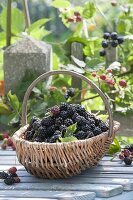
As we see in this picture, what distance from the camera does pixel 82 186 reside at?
7.50 ft

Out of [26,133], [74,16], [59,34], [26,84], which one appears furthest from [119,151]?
[59,34]

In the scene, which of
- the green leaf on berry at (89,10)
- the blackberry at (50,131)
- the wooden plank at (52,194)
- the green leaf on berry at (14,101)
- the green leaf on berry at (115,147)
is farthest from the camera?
the green leaf on berry at (89,10)

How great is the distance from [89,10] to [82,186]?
1251 millimetres

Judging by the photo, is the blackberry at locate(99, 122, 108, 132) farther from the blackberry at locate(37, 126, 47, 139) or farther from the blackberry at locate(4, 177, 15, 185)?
the blackberry at locate(4, 177, 15, 185)

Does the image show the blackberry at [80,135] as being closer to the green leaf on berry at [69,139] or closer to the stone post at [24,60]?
the green leaf on berry at [69,139]

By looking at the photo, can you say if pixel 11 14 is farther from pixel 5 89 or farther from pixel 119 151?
pixel 119 151

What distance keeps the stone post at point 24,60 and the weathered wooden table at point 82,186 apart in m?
0.76

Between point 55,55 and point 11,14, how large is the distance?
0.96 feet

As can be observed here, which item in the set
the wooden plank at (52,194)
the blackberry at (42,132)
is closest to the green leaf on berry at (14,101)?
the blackberry at (42,132)

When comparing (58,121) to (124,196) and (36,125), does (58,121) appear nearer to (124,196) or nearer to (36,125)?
(36,125)

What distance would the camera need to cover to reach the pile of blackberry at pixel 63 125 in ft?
7.81

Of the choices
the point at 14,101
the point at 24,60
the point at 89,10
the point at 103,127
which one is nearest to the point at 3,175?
the point at 103,127

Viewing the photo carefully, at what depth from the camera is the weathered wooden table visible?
2195 millimetres

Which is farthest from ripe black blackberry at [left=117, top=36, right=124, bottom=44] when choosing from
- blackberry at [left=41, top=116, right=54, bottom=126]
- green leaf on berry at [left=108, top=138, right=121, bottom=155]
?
blackberry at [left=41, top=116, right=54, bottom=126]
